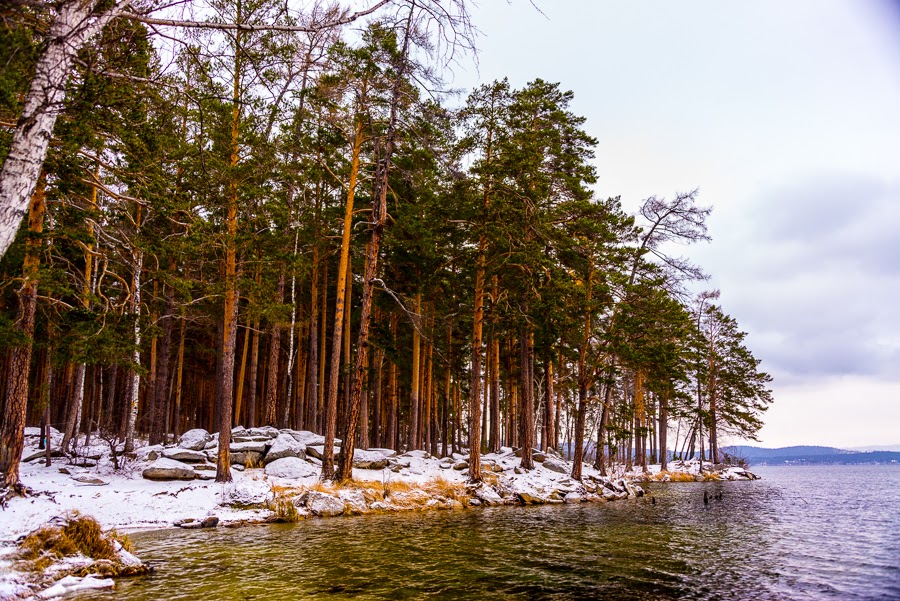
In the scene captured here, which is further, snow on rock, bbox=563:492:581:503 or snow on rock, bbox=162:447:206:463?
snow on rock, bbox=563:492:581:503

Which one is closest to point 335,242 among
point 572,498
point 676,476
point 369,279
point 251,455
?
point 369,279

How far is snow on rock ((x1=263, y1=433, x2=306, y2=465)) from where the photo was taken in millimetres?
21016

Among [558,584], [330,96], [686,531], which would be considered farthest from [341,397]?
[558,584]

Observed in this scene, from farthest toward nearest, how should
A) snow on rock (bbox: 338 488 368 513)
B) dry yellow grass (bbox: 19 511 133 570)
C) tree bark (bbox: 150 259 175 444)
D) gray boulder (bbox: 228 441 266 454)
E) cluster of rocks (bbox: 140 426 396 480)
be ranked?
tree bark (bbox: 150 259 175 444) < gray boulder (bbox: 228 441 266 454) < cluster of rocks (bbox: 140 426 396 480) < snow on rock (bbox: 338 488 368 513) < dry yellow grass (bbox: 19 511 133 570)

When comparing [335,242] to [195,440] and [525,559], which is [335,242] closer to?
[195,440]

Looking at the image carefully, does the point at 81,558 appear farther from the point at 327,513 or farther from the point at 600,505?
the point at 600,505

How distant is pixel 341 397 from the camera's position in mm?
38500

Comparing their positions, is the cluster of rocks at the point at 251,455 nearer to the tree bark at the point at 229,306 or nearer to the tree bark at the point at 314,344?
the tree bark at the point at 229,306

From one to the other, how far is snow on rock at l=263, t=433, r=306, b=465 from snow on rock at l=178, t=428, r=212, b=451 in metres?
2.88

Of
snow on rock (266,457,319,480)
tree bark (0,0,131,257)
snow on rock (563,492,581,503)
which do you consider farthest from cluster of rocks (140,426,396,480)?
tree bark (0,0,131,257)

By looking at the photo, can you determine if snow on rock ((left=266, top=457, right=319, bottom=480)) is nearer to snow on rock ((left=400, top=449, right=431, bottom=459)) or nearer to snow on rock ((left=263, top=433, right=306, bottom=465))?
snow on rock ((left=263, top=433, right=306, bottom=465))

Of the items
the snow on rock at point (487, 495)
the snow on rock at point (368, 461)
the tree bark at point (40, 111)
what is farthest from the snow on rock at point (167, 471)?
the tree bark at point (40, 111)

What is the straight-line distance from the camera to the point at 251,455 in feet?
69.0

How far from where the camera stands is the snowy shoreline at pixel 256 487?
14055 mm
